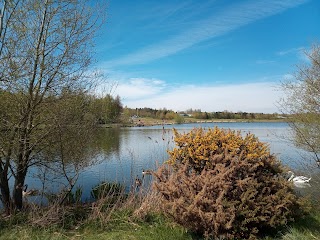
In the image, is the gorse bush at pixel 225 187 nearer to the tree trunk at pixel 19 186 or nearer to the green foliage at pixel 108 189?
the green foliage at pixel 108 189

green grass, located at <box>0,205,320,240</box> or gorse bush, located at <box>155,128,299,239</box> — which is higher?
gorse bush, located at <box>155,128,299,239</box>

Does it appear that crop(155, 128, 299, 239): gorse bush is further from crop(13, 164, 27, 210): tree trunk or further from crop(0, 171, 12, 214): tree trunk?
crop(0, 171, 12, 214): tree trunk

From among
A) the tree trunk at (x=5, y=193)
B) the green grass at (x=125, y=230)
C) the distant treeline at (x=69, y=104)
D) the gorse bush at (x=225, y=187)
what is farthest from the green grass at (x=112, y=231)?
the distant treeline at (x=69, y=104)

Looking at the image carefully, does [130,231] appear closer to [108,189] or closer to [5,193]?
[5,193]

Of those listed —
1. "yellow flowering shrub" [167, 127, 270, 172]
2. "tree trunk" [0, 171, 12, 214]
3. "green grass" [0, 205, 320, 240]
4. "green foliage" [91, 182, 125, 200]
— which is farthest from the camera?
"green foliage" [91, 182, 125, 200]

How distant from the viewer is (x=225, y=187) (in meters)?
4.77

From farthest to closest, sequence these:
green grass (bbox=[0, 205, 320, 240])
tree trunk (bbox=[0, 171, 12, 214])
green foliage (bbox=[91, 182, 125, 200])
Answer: green foliage (bbox=[91, 182, 125, 200])
tree trunk (bbox=[0, 171, 12, 214])
green grass (bbox=[0, 205, 320, 240])

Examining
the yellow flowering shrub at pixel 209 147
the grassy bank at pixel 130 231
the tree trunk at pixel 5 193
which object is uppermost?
the yellow flowering shrub at pixel 209 147

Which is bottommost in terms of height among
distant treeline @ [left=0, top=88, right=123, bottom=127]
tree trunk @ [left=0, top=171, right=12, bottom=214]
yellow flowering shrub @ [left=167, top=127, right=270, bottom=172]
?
tree trunk @ [left=0, top=171, right=12, bottom=214]

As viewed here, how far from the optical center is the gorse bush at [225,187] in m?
4.75

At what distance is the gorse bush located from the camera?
15.6ft

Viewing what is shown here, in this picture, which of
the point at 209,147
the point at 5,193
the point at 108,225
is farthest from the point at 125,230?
the point at 5,193

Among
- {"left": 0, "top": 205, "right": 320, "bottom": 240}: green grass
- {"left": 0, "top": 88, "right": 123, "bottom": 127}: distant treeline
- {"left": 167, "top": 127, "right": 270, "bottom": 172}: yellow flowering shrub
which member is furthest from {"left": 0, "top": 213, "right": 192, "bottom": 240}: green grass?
{"left": 0, "top": 88, "right": 123, "bottom": 127}: distant treeline

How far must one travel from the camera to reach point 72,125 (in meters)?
6.74
